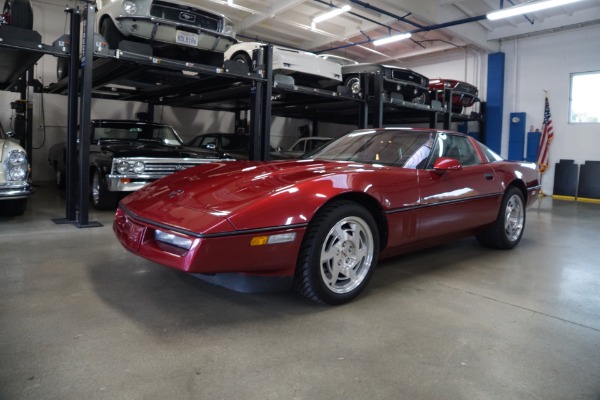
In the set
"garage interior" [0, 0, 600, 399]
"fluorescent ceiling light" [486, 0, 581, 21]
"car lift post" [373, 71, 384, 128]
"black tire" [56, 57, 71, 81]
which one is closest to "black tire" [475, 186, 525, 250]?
"garage interior" [0, 0, 600, 399]

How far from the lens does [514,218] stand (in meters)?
4.39

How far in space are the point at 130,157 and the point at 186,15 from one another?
191 cm

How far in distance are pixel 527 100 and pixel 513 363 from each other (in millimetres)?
12195

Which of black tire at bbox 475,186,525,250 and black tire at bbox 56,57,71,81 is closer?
black tire at bbox 475,186,525,250

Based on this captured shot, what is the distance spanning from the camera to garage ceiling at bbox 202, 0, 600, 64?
33.2ft

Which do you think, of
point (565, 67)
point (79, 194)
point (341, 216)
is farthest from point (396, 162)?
point (565, 67)

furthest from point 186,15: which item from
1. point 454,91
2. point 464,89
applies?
point 464,89

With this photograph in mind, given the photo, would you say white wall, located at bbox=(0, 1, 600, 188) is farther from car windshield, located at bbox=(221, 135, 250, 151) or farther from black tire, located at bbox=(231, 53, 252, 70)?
black tire, located at bbox=(231, 53, 252, 70)

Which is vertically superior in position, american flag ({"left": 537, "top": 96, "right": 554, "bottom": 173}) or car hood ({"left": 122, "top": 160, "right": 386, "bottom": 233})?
american flag ({"left": 537, "top": 96, "right": 554, "bottom": 173})

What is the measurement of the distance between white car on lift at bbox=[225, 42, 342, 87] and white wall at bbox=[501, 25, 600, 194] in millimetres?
7542

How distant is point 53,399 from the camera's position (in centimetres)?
155

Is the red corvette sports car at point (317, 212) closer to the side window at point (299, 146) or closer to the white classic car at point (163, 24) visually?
the white classic car at point (163, 24)

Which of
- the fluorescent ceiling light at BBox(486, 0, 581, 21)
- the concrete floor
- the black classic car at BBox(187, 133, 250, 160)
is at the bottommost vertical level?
the concrete floor

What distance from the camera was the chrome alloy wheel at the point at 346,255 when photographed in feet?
8.24
